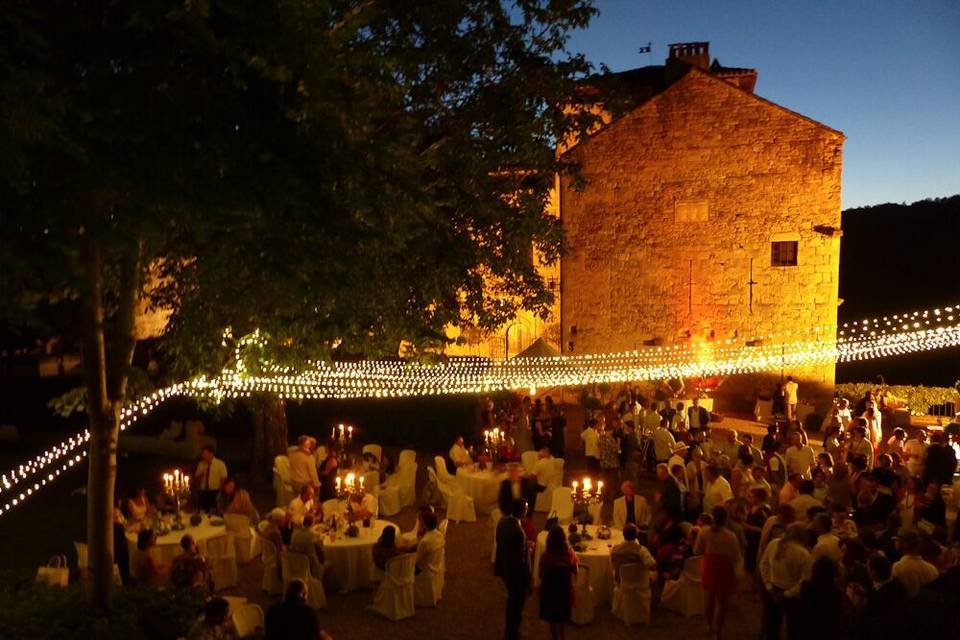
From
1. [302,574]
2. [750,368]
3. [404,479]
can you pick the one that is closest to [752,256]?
[750,368]

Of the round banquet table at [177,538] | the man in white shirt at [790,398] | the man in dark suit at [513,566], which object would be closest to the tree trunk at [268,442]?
the round banquet table at [177,538]

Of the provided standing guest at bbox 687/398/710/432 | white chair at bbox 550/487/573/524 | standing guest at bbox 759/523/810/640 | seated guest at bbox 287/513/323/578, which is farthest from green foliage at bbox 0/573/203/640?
standing guest at bbox 687/398/710/432

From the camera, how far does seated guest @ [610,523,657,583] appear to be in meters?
7.84

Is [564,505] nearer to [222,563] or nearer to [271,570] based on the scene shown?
[271,570]

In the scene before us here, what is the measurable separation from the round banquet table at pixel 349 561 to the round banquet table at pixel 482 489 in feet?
10.3

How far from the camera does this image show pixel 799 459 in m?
11.2

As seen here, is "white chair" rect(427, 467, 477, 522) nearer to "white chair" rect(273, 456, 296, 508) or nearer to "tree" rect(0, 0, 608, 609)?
"white chair" rect(273, 456, 296, 508)

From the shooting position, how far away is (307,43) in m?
5.07

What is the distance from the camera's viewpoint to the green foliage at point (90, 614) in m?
5.44

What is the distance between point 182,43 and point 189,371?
8.32 feet

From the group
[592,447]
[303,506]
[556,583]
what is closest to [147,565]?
[303,506]

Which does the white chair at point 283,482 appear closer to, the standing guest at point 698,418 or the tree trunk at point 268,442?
the tree trunk at point 268,442

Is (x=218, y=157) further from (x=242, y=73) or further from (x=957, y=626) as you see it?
(x=957, y=626)

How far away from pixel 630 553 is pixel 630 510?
58.1 inches
